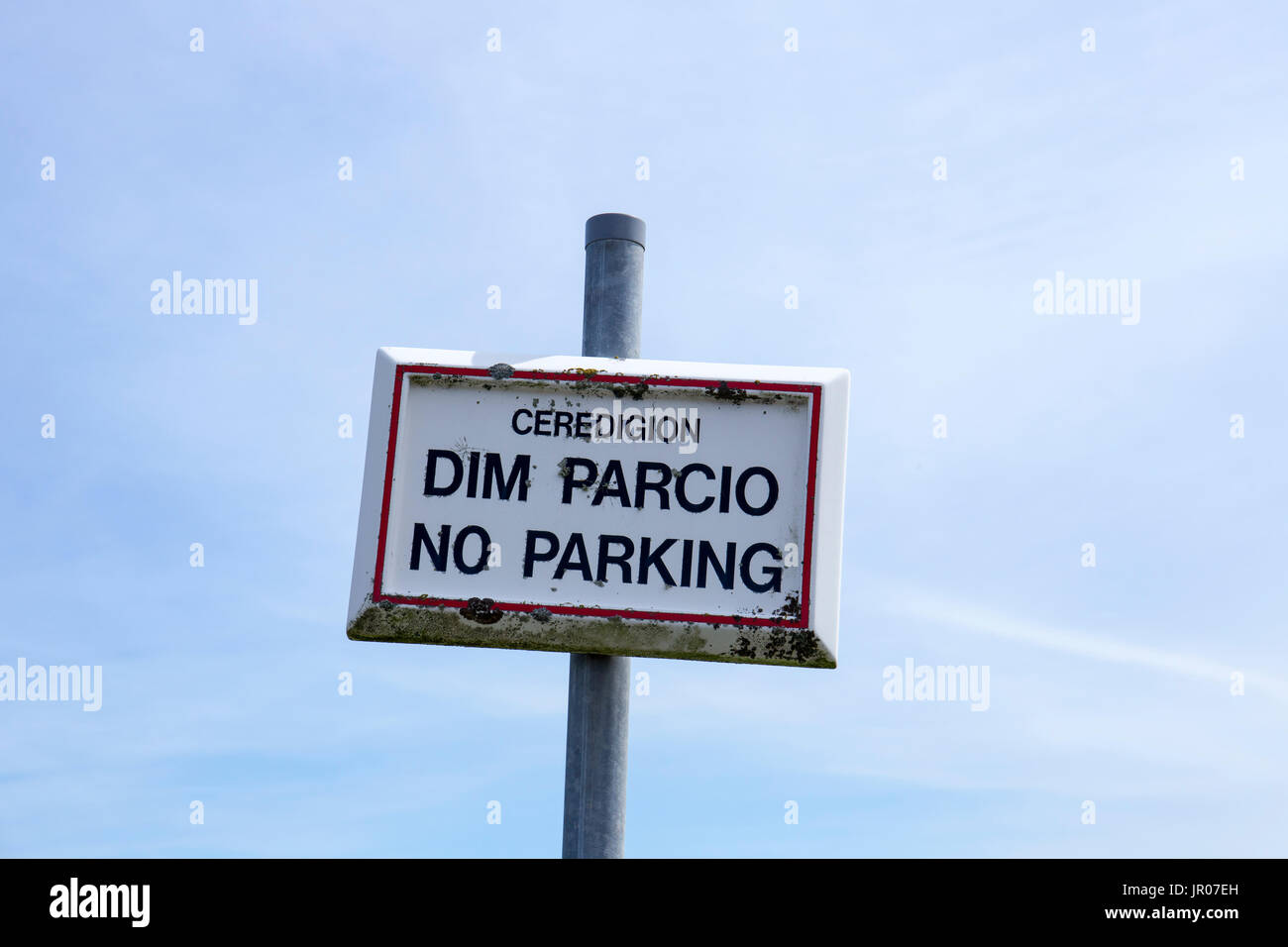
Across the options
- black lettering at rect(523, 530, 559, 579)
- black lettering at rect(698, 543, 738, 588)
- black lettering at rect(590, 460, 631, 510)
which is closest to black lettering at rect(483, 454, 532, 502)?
black lettering at rect(523, 530, 559, 579)

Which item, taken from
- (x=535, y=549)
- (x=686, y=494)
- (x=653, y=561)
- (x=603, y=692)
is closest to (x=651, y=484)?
(x=686, y=494)

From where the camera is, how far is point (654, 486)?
330 centimetres

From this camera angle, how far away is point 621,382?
335cm

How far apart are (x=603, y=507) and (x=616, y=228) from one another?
2.93ft

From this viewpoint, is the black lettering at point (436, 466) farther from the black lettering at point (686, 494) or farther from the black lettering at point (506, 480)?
the black lettering at point (686, 494)

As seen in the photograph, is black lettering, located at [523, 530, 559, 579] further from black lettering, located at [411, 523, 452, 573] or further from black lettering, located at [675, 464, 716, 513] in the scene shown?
black lettering, located at [675, 464, 716, 513]

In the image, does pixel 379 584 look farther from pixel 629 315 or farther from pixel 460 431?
pixel 629 315

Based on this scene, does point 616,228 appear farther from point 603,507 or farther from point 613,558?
point 613,558

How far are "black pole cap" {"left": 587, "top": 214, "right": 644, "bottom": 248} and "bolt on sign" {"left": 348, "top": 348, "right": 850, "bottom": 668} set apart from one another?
0.40 m

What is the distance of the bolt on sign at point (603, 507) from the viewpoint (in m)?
3.20

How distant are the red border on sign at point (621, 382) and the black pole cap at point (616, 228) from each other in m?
0.46

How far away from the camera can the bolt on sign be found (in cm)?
320
